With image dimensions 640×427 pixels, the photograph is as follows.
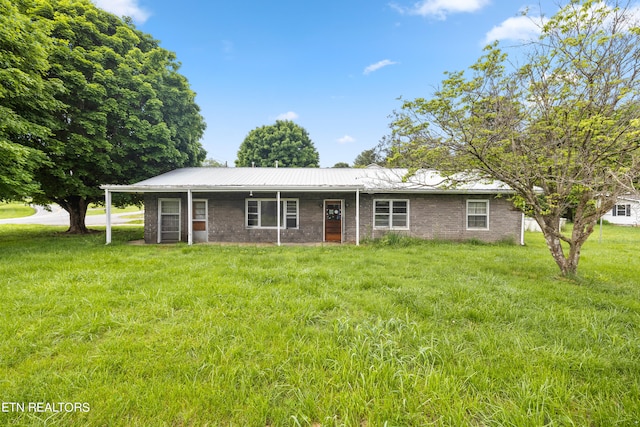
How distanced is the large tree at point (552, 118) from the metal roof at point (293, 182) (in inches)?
86.6

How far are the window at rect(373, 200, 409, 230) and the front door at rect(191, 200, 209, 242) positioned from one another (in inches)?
294

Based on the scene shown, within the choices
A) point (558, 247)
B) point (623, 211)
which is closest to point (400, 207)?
point (558, 247)

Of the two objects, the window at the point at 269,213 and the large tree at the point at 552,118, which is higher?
the large tree at the point at 552,118

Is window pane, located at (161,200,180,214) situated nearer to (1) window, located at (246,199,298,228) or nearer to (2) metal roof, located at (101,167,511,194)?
(2) metal roof, located at (101,167,511,194)

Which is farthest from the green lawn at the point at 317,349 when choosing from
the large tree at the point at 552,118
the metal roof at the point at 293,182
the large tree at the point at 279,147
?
the large tree at the point at 279,147

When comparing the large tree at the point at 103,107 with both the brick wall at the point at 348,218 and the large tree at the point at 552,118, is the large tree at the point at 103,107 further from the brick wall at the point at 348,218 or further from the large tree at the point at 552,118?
the large tree at the point at 552,118

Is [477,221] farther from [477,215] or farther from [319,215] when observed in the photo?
[319,215]

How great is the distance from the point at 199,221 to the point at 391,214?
8457 mm

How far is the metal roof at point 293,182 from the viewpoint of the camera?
10250mm

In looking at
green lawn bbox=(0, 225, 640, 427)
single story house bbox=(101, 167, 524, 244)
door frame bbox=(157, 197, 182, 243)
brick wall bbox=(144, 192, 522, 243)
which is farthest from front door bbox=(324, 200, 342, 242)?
door frame bbox=(157, 197, 182, 243)

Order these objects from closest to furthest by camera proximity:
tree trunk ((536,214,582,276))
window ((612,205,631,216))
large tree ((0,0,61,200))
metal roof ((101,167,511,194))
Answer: tree trunk ((536,214,582,276))
large tree ((0,0,61,200))
metal roof ((101,167,511,194))
window ((612,205,631,216))

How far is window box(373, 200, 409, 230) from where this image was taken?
38.5ft

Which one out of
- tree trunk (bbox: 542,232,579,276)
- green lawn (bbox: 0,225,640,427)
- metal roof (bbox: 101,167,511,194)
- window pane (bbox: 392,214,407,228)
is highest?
metal roof (bbox: 101,167,511,194)

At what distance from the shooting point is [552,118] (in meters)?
5.33
